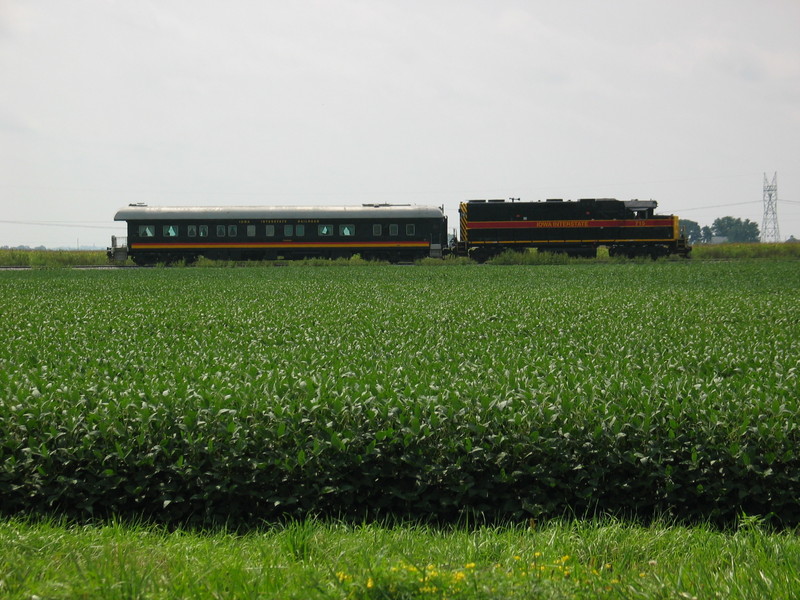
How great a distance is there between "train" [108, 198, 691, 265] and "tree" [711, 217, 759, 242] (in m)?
146

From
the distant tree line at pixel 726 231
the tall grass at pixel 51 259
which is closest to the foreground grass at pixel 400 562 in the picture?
the tall grass at pixel 51 259

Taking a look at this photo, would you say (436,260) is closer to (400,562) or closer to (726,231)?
(400,562)

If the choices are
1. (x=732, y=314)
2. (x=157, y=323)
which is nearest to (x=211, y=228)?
(x=157, y=323)

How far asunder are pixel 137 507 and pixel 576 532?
12.6ft

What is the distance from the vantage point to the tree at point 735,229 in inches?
6973

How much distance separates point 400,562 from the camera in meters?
4.71

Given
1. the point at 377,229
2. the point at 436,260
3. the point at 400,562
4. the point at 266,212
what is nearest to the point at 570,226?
the point at 436,260

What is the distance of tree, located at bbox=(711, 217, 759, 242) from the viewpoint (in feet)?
581

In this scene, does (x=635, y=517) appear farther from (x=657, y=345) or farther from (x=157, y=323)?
(x=157, y=323)

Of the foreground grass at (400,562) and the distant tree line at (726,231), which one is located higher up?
the distant tree line at (726,231)

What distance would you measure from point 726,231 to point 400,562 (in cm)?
19829

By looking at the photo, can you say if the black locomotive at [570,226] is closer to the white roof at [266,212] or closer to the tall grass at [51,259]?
the white roof at [266,212]

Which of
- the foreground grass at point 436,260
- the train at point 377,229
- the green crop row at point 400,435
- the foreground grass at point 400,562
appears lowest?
the foreground grass at point 400,562

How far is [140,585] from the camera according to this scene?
4.31m
